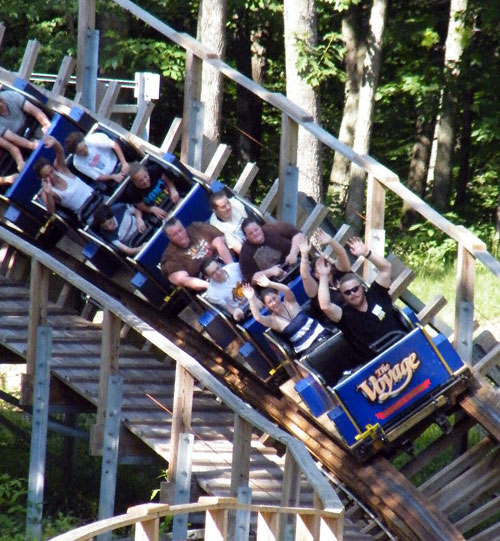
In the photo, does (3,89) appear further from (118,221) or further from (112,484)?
(112,484)

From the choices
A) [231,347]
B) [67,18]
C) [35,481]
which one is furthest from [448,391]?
[67,18]

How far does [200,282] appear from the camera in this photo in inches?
292

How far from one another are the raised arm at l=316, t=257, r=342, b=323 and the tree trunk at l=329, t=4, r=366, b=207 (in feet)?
30.3

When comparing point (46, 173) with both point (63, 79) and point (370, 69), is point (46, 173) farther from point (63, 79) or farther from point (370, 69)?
point (370, 69)

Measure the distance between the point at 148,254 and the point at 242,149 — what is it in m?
10.8

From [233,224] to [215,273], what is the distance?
0.67 metres

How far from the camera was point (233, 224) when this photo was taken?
7.95 meters

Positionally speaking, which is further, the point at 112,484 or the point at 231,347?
the point at 231,347

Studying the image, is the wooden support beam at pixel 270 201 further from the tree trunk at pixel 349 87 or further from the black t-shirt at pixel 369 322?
the tree trunk at pixel 349 87

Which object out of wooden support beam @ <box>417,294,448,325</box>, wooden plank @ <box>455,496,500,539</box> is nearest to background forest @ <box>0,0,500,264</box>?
wooden support beam @ <box>417,294,448,325</box>

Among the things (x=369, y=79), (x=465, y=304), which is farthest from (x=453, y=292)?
(x=465, y=304)

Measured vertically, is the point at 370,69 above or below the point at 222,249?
above

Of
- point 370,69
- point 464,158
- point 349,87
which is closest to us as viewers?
point 370,69

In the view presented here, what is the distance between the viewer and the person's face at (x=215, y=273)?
24.2 ft
